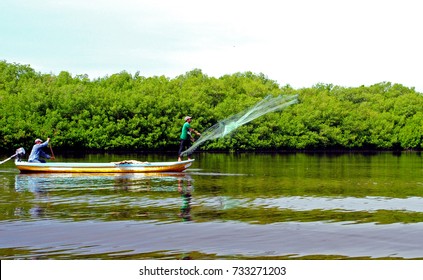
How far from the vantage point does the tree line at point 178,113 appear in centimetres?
8125

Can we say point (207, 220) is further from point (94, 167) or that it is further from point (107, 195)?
point (94, 167)

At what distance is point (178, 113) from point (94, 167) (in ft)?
203

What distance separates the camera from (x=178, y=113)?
92.6m

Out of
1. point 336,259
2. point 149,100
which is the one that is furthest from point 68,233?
point 149,100

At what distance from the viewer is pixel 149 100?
302ft

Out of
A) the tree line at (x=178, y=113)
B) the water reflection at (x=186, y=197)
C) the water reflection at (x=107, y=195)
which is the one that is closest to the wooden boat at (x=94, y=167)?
the water reflection at (x=107, y=195)

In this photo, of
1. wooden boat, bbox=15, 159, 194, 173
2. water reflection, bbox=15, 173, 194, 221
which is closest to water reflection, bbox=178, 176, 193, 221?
water reflection, bbox=15, 173, 194, 221

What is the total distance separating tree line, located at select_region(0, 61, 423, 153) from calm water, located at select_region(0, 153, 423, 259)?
53637 mm

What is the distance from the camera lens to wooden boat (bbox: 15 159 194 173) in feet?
101

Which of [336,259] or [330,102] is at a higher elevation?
[330,102]

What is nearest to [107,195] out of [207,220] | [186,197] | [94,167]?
[186,197]

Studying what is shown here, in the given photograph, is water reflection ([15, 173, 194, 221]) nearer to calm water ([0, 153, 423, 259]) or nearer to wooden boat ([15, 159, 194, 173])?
calm water ([0, 153, 423, 259])
